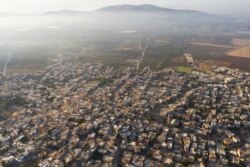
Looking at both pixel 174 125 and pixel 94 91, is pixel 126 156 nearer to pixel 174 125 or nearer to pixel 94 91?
pixel 174 125

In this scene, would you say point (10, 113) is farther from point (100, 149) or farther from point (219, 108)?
point (219, 108)

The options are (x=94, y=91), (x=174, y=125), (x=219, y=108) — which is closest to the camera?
(x=174, y=125)

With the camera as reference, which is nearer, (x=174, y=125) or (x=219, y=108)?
(x=174, y=125)

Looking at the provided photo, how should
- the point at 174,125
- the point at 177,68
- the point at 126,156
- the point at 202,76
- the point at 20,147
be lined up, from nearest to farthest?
the point at 126,156 → the point at 20,147 → the point at 174,125 → the point at 202,76 → the point at 177,68

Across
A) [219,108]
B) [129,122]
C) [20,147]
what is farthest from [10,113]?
[219,108]

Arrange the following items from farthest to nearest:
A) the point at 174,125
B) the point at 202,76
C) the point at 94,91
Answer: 1. the point at 202,76
2. the point at 94,91
3. the point at 174,125

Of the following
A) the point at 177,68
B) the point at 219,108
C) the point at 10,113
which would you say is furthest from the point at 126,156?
the point at 177,68
